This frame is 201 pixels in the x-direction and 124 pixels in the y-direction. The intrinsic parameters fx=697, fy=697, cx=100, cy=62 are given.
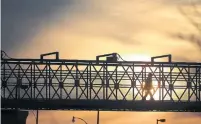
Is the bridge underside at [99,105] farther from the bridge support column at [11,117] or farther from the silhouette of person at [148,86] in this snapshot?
the silhouette of person at [148,86]

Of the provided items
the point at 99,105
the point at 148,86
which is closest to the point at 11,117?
the point at 99,105

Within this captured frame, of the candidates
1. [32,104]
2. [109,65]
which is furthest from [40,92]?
[109,65]

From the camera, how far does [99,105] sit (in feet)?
173

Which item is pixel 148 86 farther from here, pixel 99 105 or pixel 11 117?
pixel 11 117

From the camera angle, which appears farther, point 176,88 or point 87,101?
point 176,88

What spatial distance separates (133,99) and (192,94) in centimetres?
525

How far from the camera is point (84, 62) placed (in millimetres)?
52844

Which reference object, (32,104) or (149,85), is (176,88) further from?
(32,104)

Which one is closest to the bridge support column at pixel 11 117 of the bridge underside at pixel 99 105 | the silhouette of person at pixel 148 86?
the bridge underside at pixel 99 105

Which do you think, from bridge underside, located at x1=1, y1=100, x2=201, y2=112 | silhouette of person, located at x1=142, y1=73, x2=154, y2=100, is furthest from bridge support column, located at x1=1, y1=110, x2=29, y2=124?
silhouette of person, located at x1=142, y1=73, x2=154, y2=100

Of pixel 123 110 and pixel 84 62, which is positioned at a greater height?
pixel 84 62

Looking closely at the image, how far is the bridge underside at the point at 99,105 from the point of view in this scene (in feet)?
172

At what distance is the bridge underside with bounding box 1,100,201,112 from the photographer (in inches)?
2064

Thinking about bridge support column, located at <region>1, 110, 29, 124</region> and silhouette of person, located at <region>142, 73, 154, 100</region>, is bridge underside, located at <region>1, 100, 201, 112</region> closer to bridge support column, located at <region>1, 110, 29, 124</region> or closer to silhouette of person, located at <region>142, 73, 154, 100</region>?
bridge support column, located at <region>1, 110, 29, 124</region>
